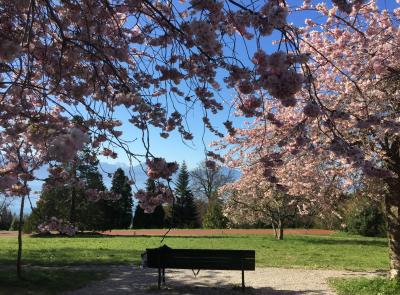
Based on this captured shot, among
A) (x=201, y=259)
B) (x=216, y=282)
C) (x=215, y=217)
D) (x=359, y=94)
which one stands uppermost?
(x=359, y=94)

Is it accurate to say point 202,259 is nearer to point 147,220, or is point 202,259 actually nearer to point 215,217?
point 215,217

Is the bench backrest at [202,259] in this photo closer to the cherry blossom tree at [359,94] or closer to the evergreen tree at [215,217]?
the cherry blossom tree at [359,94]

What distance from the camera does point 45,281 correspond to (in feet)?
28.7

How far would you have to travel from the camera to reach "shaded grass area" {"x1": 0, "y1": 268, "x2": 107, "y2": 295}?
26.0 feet

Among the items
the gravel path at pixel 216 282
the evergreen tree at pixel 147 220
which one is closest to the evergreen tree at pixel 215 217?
the evergreen tree at pixel 147 220

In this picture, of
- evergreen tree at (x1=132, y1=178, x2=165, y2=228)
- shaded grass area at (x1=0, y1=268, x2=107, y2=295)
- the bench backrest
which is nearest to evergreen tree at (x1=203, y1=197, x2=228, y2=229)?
evergreen tree at (x1=132, y1=178, x2=165, y2=228)

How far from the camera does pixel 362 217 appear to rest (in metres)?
31.0

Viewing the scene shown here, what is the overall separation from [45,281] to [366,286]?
19.5 feet

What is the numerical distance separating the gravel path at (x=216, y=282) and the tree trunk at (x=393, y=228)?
4.21 feet

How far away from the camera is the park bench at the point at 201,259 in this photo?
341 inches

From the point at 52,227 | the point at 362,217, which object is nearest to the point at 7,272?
the point at 52,227

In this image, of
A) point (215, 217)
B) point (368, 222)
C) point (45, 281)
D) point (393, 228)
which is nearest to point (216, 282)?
point (45, 281)

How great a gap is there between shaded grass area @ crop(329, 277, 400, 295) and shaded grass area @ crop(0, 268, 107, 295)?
4.69 meters

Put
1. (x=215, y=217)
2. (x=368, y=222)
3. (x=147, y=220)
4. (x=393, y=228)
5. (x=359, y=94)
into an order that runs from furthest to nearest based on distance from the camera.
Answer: (x=147, y=220)
(x=215, y=217)
(x=368, y=222)
(x=393, y=228)
(x=359, y=94)
